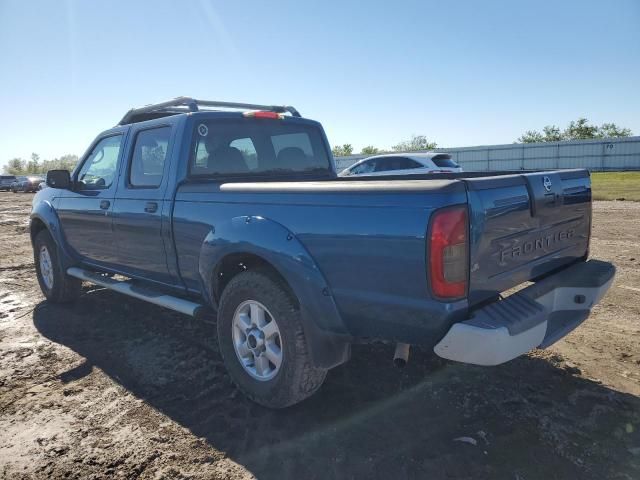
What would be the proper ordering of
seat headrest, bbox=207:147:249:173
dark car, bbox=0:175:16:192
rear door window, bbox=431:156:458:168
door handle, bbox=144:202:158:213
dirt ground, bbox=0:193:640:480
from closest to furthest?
1. dirt ground, bbox=0:193:640:480
2. door handle, bbox=144:202:158:213
3. seat headrest, bbox=207:147:249:173
4. rear door window, bbox=431:156:458:168
5. dark car, bbox=0:175:16:192

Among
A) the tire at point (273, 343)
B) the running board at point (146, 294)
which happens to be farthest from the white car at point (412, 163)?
the tire at point (273, 343)

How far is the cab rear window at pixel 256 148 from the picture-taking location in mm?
3955

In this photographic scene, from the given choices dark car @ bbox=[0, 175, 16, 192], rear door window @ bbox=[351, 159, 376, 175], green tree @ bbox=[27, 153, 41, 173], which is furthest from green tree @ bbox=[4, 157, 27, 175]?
rear door window @ bbox=[351, 159, 376, 175]

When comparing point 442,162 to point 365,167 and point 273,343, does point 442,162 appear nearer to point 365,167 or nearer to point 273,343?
point 365,167

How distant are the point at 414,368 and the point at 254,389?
126 cm

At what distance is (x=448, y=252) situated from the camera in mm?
2307

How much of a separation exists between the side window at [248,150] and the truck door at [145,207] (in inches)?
22.6

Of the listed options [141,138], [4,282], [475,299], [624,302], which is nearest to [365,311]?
[475,299]

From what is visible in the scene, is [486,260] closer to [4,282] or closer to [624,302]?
[624,302]

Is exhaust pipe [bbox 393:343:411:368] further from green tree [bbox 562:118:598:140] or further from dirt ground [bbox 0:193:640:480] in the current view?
green tree [bbox 562:118:598:140]

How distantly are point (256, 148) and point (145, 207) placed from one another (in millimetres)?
1084

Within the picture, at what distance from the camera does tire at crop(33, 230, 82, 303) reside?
5539 mm

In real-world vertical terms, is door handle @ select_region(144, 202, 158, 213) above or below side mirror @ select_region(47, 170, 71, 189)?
below

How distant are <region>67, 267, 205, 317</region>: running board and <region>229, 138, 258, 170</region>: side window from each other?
1.31 meters
